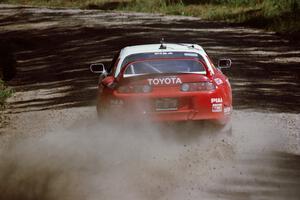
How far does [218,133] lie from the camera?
36.6ft

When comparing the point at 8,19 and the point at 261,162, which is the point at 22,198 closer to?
the point at 261,162

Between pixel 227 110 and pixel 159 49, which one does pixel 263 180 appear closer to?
pixel 227 110

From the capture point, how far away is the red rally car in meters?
10.1

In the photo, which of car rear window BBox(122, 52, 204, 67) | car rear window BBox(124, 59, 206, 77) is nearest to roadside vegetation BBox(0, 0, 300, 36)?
car rear window BBox(124, 59, 206, 77)

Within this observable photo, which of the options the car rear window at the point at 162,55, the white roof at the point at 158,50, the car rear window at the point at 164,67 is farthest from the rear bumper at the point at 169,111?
the car rear window at the point at 162,55

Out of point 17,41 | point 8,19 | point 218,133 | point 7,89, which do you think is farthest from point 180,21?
point 218,133

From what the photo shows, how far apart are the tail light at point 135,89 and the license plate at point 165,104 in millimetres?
218

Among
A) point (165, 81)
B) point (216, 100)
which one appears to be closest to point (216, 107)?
point (216, 100)

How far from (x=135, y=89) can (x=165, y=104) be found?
495 mm

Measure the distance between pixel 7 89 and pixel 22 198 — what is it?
12.2 m

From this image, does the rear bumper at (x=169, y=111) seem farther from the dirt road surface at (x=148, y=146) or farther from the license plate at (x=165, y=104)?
the dirt road surface at (x=148, y=146)

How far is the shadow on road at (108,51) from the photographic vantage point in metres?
16.9

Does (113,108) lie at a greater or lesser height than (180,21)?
greater

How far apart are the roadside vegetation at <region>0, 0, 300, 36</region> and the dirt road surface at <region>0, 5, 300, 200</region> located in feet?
22.9
